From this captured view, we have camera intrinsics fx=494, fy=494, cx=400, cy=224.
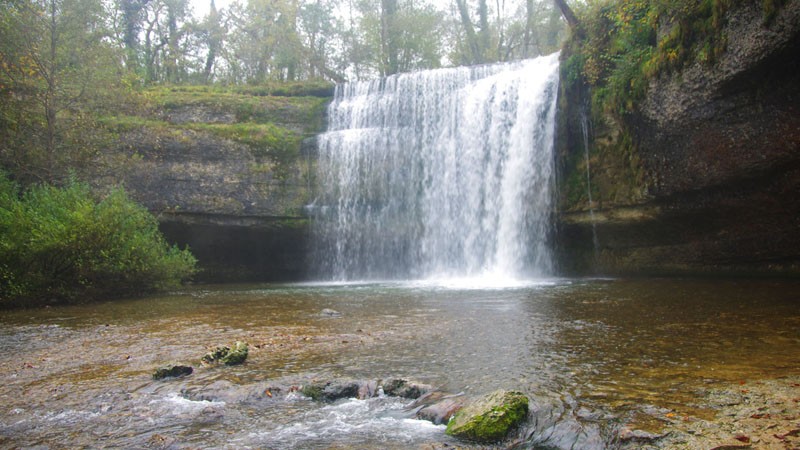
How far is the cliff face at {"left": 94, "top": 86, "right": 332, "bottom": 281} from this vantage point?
1641 cm

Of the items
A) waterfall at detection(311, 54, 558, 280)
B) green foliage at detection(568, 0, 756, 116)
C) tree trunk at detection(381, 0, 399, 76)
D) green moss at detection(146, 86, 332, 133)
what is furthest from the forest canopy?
green foliage at detection(568, 0, 756, 116)

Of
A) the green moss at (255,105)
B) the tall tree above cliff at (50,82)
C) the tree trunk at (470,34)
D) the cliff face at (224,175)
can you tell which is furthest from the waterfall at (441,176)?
the tree trunk at (470,34)

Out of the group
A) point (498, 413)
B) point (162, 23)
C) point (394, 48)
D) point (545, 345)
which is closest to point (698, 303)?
point (545, 345)

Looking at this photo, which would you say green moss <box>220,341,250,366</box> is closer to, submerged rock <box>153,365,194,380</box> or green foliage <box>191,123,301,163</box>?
submerged rock <box>153,365,194,380</box>

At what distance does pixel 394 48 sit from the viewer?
29.0m

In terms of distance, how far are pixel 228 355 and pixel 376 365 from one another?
4.41 feet

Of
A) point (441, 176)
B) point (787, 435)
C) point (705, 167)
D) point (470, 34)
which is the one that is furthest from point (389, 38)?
point (787, 435)

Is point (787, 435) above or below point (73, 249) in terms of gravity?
below

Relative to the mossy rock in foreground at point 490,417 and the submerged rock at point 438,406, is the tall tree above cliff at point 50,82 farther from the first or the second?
the mossy rock in foreground at point 490,417

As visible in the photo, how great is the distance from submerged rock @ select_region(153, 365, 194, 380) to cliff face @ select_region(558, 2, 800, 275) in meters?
9.75

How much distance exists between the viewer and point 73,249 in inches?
380

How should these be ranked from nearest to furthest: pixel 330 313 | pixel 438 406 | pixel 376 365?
pixel 438 406, pixel 376 365, pixel 330 313

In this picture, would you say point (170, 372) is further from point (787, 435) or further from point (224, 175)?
point (224, 175)

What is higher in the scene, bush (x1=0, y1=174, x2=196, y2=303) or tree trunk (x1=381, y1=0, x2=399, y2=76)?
tree trunk (x1=381, y1=0, x2=399, y2=76)
